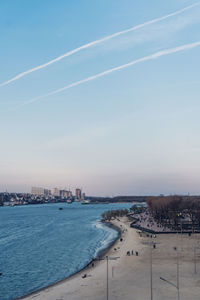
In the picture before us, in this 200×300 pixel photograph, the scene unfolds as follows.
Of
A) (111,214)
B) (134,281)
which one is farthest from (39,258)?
(111,214)

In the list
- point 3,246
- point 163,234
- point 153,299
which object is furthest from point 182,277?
point 3,246

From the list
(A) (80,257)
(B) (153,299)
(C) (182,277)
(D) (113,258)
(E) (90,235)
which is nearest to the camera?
(B) (153,299)

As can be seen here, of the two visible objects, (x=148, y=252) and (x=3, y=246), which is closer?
(x=148, y=252)

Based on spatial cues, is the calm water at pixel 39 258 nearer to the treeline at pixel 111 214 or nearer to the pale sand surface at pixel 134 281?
the pale sand surface at pixel 134 281

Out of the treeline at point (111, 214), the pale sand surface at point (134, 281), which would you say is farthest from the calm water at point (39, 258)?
the treeline at point (111, 214)

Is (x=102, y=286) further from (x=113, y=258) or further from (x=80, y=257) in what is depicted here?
(x=80, y=257)

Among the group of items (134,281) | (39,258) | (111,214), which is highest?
(134,281)

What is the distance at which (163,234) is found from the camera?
77.4 metres

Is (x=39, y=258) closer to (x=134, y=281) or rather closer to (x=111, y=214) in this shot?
(x=134, y=281)

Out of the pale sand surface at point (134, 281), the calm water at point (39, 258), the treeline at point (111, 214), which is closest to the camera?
the pale sand surface at point (134, 281)

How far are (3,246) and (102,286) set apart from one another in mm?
45689

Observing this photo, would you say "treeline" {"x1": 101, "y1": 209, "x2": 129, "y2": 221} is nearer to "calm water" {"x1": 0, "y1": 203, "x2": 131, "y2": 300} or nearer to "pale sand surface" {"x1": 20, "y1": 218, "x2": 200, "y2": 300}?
"calm water" {"x1": 0, "y1": 203, "x2": 131, "y2": 300}

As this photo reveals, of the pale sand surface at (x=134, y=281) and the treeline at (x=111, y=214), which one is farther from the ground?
the pale sand surface at (x=134, y=281)

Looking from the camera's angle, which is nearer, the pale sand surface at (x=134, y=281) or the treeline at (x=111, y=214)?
the pale sand surface at (x=134, y=281)
